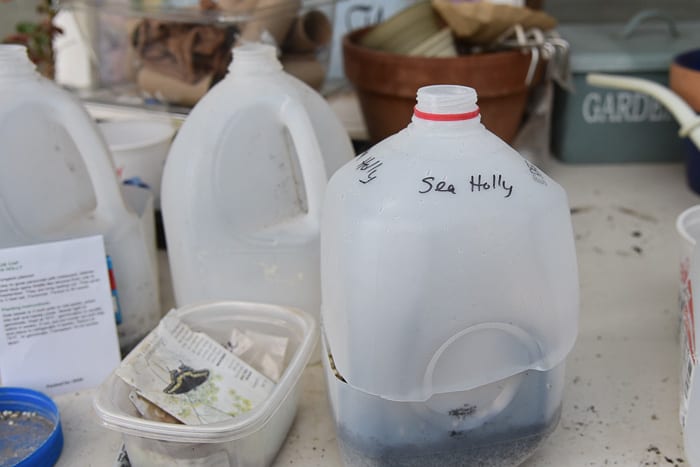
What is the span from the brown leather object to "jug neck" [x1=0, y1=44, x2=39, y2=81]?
1.27 ft

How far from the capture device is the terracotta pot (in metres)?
1.05

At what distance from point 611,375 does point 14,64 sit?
68 cm

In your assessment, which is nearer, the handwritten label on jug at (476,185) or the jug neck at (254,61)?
the handwritten label on jug at (476,185)

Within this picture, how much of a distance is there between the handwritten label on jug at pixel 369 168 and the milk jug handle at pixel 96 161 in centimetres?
32

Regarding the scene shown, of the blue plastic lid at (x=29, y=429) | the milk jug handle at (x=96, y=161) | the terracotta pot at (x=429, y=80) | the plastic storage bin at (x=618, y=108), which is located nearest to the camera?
the blue plastic lid at (x=29, y=429)

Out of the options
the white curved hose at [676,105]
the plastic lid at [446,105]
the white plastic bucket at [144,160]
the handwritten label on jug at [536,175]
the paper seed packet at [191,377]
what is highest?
the plastic lid at [446,105]

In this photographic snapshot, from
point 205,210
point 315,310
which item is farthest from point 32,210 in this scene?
point 315,310

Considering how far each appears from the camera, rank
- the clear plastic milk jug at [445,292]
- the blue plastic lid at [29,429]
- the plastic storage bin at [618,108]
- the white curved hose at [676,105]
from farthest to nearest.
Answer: the plastic storage bin at [618,108]
the white curved hose at [676,105]
the blue plastic lid at [29,429]
the clear plastic milk jug at [445,292]

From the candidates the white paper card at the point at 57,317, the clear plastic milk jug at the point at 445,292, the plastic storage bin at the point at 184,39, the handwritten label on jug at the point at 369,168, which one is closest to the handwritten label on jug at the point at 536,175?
the clear plastic milk jug at the point at 445,292

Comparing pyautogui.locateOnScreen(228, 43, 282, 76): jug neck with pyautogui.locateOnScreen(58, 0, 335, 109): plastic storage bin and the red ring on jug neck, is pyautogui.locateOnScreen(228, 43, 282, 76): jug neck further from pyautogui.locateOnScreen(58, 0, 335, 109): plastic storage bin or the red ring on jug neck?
pyautogui.locateOnScreen(58, 0, 335, 109): plastic storage bin

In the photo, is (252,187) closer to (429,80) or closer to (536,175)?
(536,175)

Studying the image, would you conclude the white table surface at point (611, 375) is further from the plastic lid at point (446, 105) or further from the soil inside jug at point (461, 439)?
the plastic lid at point (446, 105)

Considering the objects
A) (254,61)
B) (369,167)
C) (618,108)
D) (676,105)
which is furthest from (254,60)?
(618,108)

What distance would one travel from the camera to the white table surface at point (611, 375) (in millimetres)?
631
